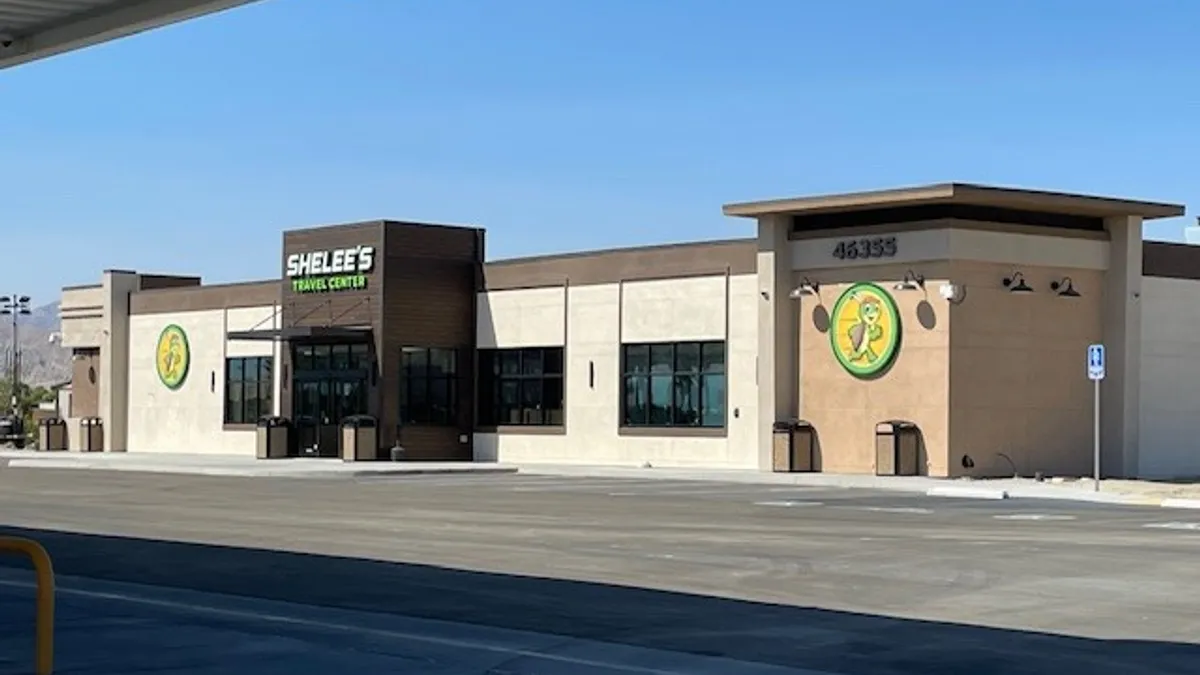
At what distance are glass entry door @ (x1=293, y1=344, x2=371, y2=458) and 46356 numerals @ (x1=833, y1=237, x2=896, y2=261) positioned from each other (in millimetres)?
16397

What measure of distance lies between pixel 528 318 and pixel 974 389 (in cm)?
1534

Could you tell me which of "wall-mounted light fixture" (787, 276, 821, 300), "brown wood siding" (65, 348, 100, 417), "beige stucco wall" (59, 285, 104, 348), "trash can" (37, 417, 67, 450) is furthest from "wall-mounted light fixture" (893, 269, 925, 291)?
"trash can" (37, 417, 67, 450)

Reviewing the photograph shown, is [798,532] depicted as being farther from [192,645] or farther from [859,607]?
[192,645]

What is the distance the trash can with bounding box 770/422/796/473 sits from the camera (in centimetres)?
4122

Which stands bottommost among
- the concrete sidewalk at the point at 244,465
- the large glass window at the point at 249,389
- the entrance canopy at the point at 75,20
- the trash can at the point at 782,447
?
the concrete sidewalk at the point at 244,465

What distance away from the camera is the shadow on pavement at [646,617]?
39.0 ft

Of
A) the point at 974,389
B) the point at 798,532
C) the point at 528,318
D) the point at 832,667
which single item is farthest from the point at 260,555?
the point at 528,318

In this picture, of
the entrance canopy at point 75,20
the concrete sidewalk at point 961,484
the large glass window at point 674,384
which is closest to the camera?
the entrance canopy at point 75,20

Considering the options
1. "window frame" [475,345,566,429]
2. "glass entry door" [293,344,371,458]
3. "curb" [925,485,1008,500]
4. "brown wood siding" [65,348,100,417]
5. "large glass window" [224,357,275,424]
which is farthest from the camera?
"brown wood siding" [65,348,100,417]

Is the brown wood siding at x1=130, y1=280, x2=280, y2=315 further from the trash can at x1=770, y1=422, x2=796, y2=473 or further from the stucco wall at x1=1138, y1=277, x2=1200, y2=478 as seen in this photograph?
the stucco wall at x1=1138, y1=277, x2=1200, y2=478

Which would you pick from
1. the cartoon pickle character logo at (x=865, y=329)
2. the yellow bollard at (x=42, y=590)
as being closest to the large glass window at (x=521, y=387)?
the cartoon pickle character logo at (x=865, y=329)

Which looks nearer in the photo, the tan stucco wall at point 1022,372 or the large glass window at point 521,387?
the tan stucco wall at point 1022,372

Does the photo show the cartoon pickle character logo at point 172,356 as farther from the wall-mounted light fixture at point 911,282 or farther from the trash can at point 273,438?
the wall-mounted light fixture at point 911,282

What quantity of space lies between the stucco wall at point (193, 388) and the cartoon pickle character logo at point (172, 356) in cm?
23
